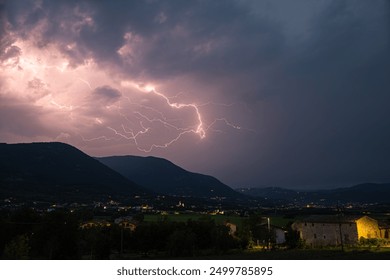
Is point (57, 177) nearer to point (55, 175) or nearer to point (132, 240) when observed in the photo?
point (55, 175)

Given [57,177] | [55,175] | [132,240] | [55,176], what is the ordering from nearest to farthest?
1. [132,240]
2. [55,176]
3. [57,177]
4. [55,175]

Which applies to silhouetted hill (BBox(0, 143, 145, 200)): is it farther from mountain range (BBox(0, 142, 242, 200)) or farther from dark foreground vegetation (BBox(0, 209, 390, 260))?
dark foreground vegetation (BBox(0, 209, 390, 260))

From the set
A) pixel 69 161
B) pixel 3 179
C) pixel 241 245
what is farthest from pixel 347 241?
pixel 69 161

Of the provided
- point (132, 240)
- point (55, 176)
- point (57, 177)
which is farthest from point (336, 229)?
point (55, 176)

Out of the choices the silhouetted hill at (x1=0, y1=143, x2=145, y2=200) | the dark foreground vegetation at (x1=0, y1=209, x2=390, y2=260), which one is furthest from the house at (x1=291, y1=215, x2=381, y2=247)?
the silhouetted hill at (x1=0, y1=143, x2=145, y2=200)

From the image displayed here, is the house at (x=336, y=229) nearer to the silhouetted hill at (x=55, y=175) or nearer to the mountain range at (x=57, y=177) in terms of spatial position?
the mountain range at (x=57, y=177)

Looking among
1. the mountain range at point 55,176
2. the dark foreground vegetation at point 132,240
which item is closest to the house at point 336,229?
the dark foreground vegetation at point 132,240

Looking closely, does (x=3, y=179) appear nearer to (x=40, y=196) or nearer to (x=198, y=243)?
(x=40, y=196)
